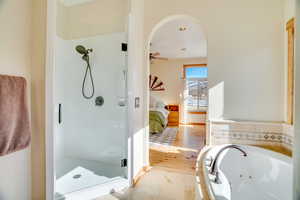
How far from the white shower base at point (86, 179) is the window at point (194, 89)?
466 cm

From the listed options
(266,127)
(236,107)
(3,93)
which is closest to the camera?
(3,93)

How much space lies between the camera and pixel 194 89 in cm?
639

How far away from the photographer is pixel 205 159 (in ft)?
4.94

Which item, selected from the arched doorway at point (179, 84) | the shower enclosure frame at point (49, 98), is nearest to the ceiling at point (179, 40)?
the arched doorway at point (179, 84)

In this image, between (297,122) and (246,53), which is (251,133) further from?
(297,122)

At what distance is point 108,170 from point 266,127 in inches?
88.7

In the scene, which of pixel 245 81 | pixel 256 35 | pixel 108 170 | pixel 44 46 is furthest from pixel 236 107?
pixel 44 46

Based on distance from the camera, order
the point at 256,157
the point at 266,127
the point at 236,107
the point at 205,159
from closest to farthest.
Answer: the point at 205,159
the point at 256,157
the point at 266,127
the point at 236,107

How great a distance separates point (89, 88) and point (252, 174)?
101 inches

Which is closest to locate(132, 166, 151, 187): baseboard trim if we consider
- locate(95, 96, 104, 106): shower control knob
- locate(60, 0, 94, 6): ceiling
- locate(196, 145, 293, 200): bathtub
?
locate(196, 145, 293, 200): bathtub

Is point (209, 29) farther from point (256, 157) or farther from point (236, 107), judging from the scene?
point (256, 157)

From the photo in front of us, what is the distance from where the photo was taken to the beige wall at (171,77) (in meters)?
6.45

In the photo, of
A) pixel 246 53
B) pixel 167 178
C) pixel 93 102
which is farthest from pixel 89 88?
pixel 246 53

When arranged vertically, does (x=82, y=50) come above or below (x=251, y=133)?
above
